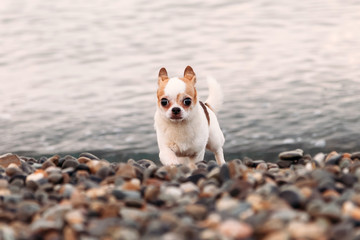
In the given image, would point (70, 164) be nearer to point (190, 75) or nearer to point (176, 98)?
point (176, 98)

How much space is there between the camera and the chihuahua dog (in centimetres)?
664

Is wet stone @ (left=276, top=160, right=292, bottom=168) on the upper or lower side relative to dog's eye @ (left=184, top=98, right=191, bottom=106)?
lower

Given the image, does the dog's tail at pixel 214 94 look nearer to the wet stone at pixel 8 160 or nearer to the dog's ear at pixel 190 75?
the dog's ear at pixel 190 75

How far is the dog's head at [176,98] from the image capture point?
6.62m

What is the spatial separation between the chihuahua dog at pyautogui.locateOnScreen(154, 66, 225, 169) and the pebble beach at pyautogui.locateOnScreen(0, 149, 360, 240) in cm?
103

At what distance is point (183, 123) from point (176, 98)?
498 mm

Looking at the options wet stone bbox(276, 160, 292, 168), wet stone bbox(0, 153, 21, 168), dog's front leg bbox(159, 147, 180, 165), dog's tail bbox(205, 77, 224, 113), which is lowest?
wet stone bbox(276, 160, 292, 168)

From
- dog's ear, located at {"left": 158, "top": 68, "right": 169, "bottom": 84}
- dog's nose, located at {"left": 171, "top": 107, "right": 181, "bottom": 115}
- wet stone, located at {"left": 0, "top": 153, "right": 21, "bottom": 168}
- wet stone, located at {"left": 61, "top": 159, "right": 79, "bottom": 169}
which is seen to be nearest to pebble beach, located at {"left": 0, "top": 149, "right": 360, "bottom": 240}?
wet stone, located at {"left": 61, "top": 159, "right": 79, "bottom": 169}

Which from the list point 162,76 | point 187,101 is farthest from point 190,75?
point 187,101

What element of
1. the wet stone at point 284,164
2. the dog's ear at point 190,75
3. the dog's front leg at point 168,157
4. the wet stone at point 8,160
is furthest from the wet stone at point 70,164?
the wet stone at point 284,164

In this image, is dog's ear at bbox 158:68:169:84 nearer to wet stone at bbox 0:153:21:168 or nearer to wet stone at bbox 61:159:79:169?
wet stone at bbox 61:159:79:169

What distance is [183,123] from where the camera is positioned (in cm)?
A: 704

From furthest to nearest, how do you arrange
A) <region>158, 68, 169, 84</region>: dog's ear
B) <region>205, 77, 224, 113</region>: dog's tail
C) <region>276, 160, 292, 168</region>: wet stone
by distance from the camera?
<region>205, 77, 224, 113</region>: dog's tail, <region>276, 160, 292, 168</region>: wet stone, <region>158, 68, 169, 84</region>: dog's ear

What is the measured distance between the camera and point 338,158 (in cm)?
583
